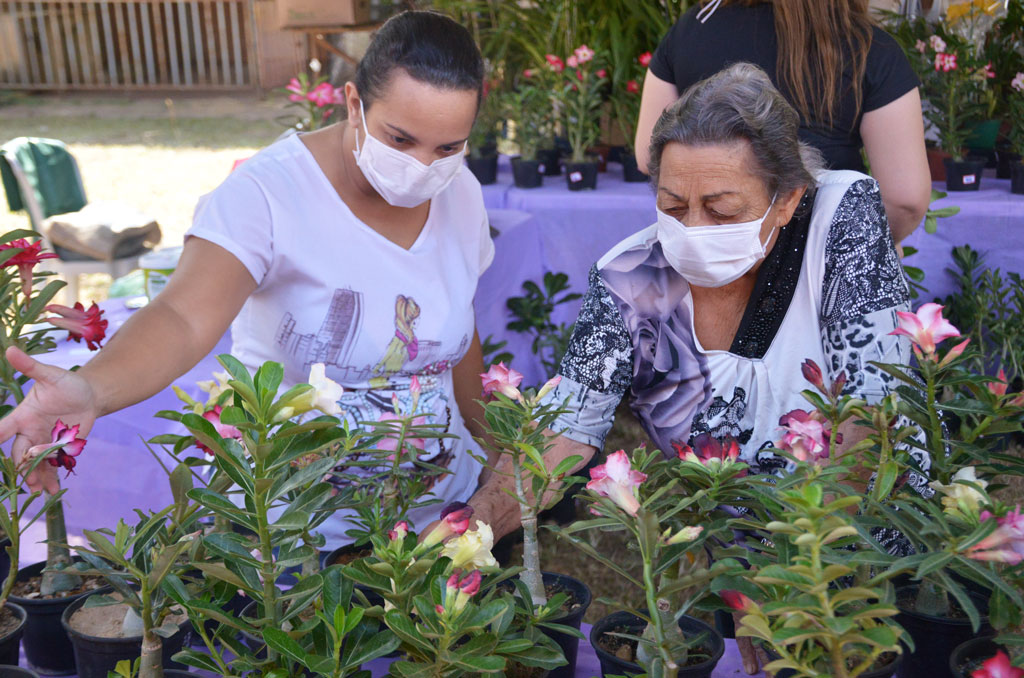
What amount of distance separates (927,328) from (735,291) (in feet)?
1.98


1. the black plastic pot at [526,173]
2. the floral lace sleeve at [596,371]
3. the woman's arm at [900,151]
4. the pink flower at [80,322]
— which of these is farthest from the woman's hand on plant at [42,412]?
the black plastic pot at [526,173]

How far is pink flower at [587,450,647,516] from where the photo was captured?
0.84 metres

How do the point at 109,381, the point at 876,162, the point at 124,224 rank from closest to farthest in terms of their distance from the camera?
the point at 109,381, the point at 876,162, the point at 124,224

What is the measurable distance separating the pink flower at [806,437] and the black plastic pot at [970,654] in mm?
231

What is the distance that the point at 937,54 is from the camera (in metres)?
3.33

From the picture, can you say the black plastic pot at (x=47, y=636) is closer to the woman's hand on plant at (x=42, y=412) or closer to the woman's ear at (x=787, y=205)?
the woman's hand on plant at (x=42, y=412)

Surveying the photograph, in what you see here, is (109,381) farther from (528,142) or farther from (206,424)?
(528,142)

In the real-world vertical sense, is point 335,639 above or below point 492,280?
above

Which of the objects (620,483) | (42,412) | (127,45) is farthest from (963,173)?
(127,45)

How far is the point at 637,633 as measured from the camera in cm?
103

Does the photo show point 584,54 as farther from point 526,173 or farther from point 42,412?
point 42,412

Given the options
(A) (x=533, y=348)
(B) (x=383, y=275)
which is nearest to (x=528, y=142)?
(A) (x=533, y=348)

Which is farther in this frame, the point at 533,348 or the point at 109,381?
the point at 533,348

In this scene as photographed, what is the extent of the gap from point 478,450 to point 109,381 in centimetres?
93
